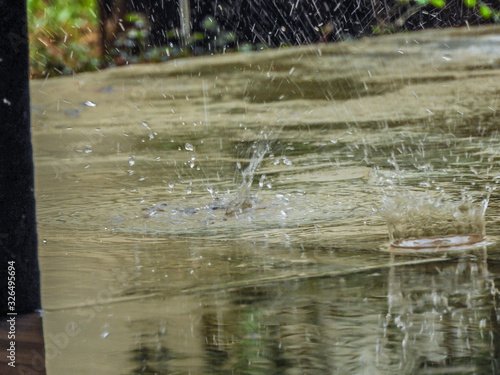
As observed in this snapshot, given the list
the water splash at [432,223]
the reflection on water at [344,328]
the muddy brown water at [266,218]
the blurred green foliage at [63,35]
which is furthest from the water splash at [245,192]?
the blurred green foliage at [63,35]

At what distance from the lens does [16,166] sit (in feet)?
11.2

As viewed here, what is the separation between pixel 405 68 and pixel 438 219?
6.17 meters

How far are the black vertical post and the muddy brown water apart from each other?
178 mm

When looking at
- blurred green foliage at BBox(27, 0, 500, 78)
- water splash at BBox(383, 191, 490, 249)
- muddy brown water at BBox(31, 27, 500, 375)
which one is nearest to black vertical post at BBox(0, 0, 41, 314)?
muddy brown water at BBox(31, 27, 500, 375)

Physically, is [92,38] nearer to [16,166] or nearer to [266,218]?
[266,218]

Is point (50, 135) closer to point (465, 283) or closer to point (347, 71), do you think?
point (347, 71)

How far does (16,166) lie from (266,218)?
1.98 metres

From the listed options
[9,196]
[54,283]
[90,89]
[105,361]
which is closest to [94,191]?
[54,283]

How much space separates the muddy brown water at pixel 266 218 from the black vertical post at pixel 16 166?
0.18 m

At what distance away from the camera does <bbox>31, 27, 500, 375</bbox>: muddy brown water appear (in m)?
3.11

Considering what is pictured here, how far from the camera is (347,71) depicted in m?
10.8
